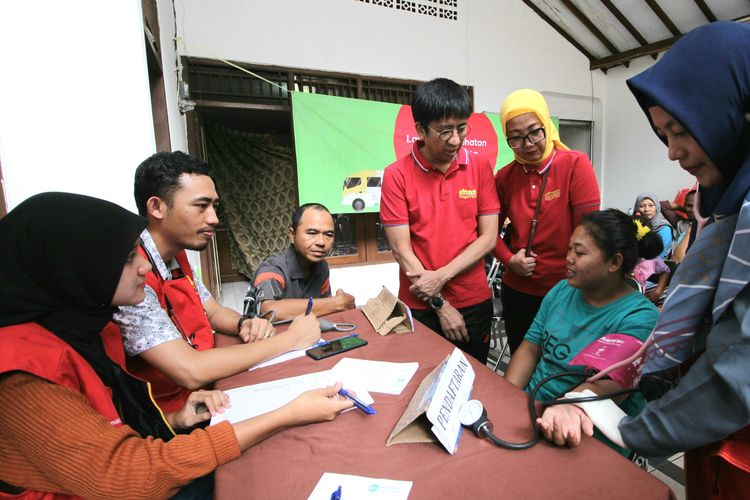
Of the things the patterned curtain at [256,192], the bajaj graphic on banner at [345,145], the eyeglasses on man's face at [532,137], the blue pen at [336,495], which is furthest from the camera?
the patterned curtain at [256,192]

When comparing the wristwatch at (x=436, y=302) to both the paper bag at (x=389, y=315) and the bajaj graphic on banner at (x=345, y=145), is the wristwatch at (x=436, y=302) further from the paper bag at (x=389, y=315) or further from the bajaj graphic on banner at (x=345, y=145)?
the bajaj graphic on banner at (x=345, y=145)

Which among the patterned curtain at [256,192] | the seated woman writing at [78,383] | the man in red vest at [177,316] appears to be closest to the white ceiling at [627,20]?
the patterned curtain at [256,192]

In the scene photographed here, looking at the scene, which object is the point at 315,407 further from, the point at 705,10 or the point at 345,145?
the point at 705,10

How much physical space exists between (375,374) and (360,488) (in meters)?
0.39

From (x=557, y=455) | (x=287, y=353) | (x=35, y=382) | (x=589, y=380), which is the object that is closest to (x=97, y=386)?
(x=35, y=382)

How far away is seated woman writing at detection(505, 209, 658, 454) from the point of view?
114cm

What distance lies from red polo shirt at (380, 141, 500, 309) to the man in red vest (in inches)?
23.7

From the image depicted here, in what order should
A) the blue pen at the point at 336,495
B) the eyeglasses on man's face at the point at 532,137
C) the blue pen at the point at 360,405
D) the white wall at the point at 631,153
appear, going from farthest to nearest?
the white wall at the point at 631,153, the eyeglasses on man's face at the point at 532,137, the blue pen at the point at 360,405, the blue pen at the point at 336,495

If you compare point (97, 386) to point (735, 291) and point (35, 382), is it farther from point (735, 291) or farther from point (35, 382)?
point (735, 291)

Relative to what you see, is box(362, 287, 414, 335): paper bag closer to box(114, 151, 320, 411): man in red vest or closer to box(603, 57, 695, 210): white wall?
box(114, 151, 320, 411): man in red vest

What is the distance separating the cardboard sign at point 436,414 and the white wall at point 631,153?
712cm

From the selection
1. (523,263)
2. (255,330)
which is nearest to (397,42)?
(523,263)

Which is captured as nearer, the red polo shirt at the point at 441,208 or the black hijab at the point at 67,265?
the black hijab at the point at 67,265

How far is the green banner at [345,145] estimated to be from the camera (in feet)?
12.8
